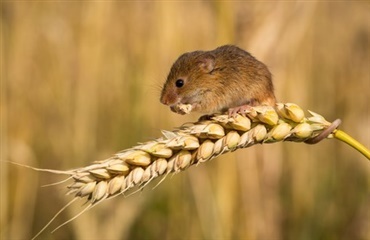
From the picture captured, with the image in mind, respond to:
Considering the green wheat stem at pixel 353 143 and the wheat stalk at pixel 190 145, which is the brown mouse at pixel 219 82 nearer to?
the wheat stalk at pixel 190 145

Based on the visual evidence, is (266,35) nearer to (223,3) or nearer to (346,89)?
(223,3)

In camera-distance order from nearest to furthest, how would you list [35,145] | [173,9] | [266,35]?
[266,35] < [173,9] < [35,145]

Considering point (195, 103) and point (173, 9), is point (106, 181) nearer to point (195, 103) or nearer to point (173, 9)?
point (195, 103)

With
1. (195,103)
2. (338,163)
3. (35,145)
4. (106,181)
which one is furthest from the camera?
(35,145)

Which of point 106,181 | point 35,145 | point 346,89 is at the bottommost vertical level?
point 106,181

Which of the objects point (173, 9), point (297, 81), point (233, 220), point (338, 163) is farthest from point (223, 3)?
point (338, 163)

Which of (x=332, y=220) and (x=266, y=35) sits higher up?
(x=266, y=35)

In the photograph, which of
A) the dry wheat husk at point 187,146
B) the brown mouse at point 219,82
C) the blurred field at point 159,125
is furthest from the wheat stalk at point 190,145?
the blurred field at point 159,125

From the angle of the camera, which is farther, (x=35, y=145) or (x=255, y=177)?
(x=35, y=145)
